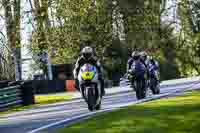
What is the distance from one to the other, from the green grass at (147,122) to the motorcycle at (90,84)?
8.63 ft

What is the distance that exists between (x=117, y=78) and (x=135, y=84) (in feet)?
100

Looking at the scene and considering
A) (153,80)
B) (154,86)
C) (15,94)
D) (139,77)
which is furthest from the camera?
(15,94)

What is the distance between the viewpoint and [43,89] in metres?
42.3

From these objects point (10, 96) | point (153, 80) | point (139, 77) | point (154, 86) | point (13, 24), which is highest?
point (13, 24)

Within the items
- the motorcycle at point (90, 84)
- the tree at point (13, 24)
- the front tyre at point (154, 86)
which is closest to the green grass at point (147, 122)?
the motorcycle at point (90, 84)

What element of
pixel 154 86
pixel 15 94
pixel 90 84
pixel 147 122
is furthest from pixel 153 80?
pixel 147 122

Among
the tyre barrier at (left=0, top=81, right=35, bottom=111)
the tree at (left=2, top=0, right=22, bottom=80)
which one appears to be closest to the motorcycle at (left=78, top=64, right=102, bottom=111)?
the tyre barrier at (left=0, top=81, right=35, bottom=111)

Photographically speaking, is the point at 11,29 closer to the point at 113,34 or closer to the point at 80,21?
the point at 80,21

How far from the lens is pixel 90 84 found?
1628 centimetres

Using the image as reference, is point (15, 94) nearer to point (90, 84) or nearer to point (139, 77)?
point (139, 77)

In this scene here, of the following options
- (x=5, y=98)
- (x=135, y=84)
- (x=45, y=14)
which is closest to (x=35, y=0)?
(x=45, y=14)

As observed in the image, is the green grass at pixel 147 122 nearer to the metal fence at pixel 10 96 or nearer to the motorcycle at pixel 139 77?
the motorcycle at pixel 139 77

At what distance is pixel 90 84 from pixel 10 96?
9.75 metres

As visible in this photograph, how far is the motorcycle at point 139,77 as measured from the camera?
2006 centimetres
